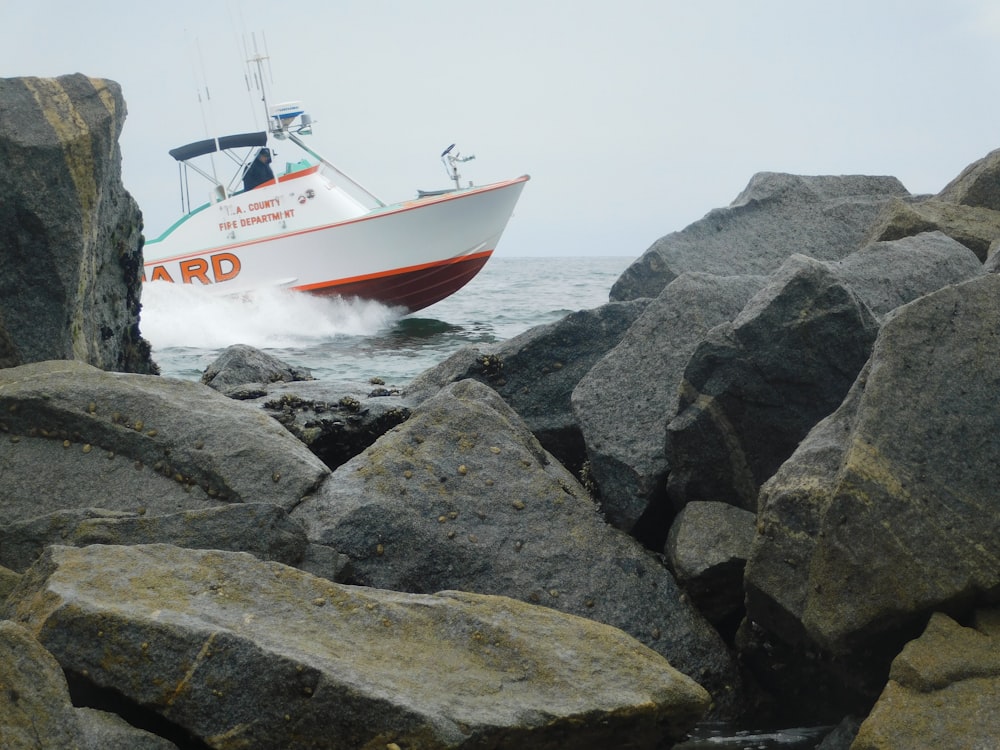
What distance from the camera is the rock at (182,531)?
3951 mm

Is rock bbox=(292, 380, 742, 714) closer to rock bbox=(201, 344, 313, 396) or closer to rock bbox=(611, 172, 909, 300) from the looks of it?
rock bbox=(201, 344, 313, 396)

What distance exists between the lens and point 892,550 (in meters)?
3.35

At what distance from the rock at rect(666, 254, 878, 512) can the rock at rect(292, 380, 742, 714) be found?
1.53ft

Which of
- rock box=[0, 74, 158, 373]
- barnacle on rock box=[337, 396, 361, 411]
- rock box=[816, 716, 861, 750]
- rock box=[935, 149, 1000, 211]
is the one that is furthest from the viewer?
rock box=[935, 149, 1000, 211]

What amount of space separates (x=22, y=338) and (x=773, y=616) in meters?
4.04

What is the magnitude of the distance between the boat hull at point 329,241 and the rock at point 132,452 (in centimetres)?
2015

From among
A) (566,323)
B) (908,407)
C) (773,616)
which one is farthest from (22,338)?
(908,407)

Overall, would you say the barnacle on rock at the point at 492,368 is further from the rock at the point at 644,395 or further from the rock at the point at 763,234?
the rock at the point at 763,234

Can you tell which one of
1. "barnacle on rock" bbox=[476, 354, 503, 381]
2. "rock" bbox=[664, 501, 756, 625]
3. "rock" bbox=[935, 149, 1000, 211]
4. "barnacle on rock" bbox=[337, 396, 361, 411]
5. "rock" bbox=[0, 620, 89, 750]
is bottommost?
"rock" bbox=[664, 501, 756, 625]

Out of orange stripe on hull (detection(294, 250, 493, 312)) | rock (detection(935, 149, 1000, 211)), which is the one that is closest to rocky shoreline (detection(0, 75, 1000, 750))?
rock (detection(935, 149, 1000, 211))

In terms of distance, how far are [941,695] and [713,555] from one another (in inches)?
52.2

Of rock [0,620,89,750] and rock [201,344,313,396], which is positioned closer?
rock [0,620,89,750]

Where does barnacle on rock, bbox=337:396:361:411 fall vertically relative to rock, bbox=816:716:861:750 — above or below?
above

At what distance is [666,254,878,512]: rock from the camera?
4.55m
